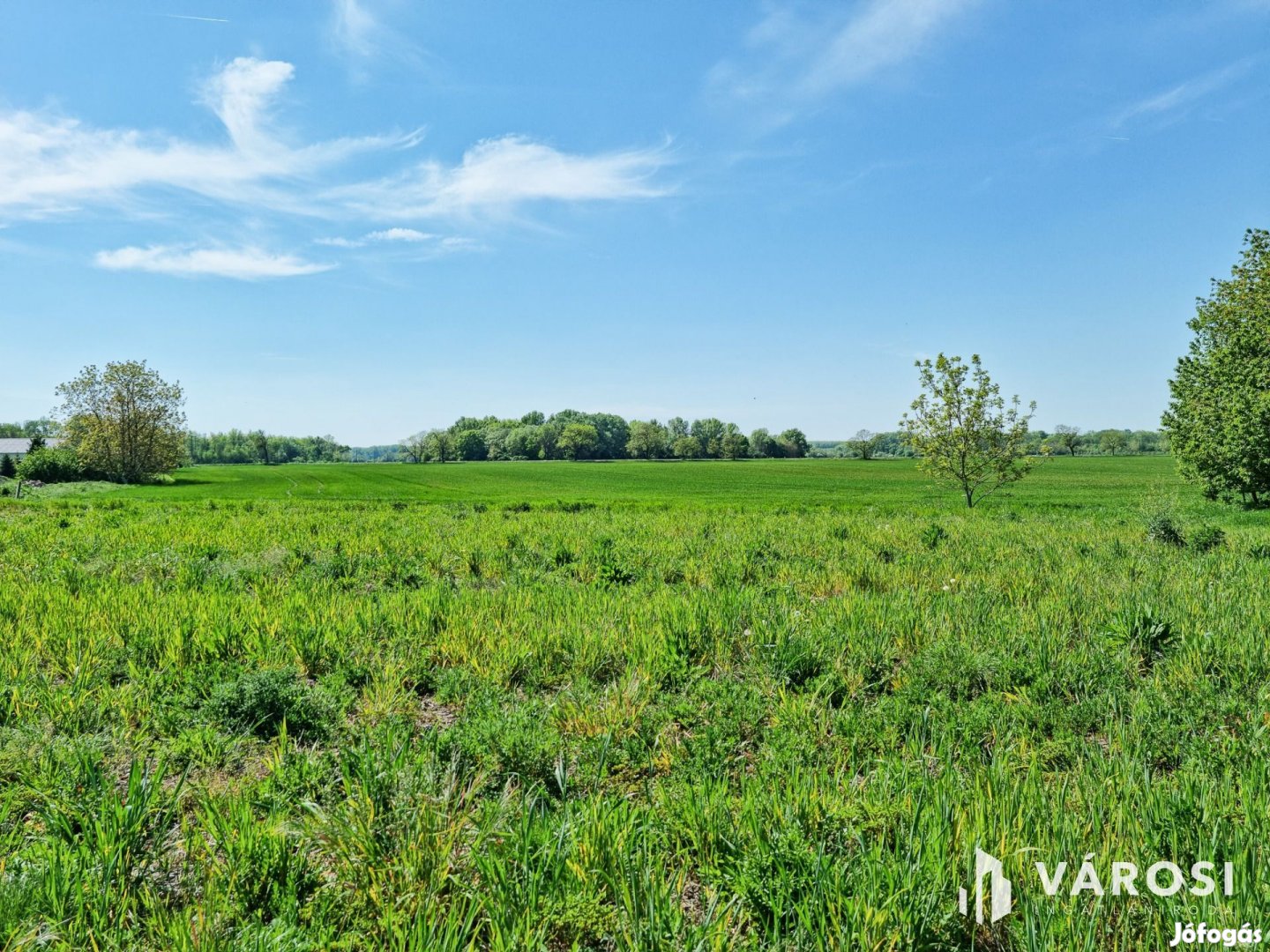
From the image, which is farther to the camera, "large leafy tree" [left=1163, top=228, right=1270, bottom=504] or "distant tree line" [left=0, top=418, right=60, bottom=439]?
"distant tree line" [left=0, top=418, right=60, bottom=439]

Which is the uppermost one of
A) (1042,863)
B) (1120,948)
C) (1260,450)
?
(1260,450)

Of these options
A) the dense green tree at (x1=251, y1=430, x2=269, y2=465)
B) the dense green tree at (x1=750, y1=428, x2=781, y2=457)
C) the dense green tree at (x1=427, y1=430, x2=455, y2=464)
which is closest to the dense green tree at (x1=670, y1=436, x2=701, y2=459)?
the dense green tree at (x1=750, y1=428, x2=781, y2=457)

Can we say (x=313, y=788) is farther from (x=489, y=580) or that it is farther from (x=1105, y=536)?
(x=1105, y=536)

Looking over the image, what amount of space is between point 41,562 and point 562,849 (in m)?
11.5

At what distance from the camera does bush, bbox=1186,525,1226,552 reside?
38.4ft

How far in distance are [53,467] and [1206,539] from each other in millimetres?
83342

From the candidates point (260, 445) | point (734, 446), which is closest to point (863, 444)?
point (734, 446)

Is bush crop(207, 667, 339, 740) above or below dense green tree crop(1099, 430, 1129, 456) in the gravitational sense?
below

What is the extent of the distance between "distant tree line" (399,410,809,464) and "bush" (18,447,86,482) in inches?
3883

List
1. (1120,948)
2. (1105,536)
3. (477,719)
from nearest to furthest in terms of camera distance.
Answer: (1120,948) < (477,719) < (1105,536)

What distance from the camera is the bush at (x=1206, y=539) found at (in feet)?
38.4

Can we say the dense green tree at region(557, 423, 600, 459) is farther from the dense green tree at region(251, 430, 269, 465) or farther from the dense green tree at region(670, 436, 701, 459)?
the dense green tree at region(251, 430, 269, 465)

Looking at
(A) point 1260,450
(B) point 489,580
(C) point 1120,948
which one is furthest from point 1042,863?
(A) point 1260,450

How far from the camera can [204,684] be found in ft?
16.0
